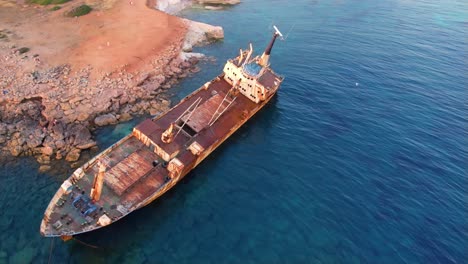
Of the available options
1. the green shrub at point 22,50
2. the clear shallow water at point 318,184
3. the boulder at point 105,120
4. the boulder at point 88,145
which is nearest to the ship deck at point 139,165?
the clear shallow water at point 318,184

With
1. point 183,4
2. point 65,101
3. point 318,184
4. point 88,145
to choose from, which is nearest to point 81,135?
point 88,145

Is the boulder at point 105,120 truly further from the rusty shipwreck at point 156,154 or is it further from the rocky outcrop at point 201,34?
the rocky outcrop at point 201,34

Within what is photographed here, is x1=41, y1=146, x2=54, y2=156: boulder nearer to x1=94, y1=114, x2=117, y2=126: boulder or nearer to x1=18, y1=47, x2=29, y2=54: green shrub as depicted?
x1=94, y1=114, x2=117, y2=126: boulder

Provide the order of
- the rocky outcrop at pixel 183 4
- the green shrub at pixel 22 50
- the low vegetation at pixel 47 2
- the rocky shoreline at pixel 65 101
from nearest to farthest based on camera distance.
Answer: the rocky shoreline at pixel 65 101, the green shrub at pixel 22 50, the low vegetation at pixel 47 2, the rocky outcrop at pixel 183 4

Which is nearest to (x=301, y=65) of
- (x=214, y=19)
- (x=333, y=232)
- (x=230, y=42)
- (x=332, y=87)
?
(x=332, y=87)

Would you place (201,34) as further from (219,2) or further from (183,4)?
(219,2)
